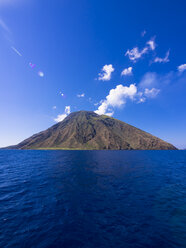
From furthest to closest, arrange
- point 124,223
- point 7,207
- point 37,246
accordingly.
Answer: point 7,207 → point 124,223 → point 37,246

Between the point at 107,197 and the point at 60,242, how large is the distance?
9.41 meters

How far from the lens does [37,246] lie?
27.3ft

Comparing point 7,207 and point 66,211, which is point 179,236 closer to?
point 66,211

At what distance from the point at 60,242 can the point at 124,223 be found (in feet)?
20.3

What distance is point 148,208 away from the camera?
14.2m

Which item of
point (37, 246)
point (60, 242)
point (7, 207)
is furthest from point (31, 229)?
point (7, 207)

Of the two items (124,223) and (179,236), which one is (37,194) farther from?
(179,236)

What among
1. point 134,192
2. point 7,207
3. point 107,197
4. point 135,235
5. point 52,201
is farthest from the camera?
point 134,192

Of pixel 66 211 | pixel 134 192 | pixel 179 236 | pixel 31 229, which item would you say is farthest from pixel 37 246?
pixel 134 192

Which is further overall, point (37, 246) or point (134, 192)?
point (134, 192)

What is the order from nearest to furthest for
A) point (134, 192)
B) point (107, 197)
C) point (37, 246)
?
point (37, 246) → point (107, 197) → point (134, 192)

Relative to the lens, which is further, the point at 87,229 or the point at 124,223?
the point at 124,223

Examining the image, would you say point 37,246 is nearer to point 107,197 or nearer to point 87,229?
point 87,229

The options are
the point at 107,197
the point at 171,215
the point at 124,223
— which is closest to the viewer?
the point at 124,223
